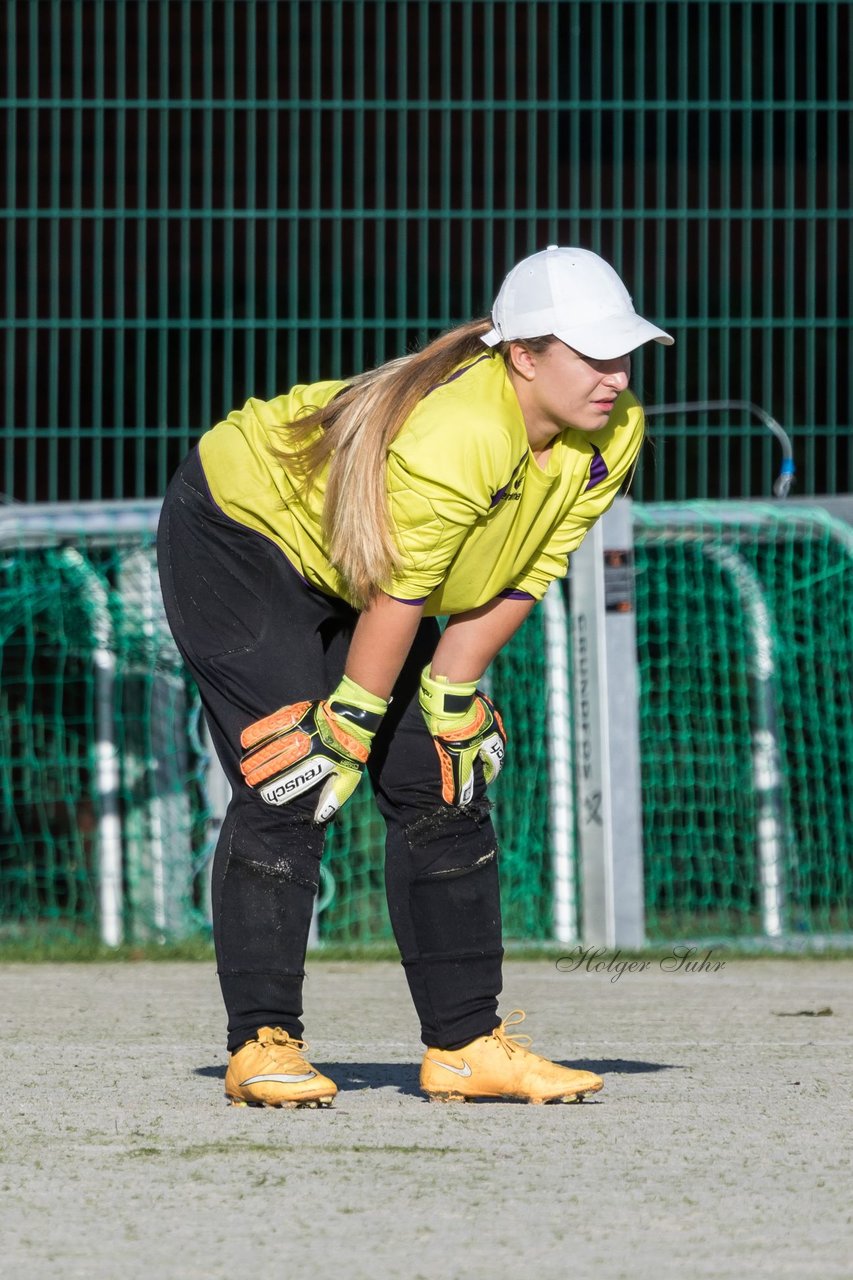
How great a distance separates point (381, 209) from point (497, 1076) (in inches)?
173

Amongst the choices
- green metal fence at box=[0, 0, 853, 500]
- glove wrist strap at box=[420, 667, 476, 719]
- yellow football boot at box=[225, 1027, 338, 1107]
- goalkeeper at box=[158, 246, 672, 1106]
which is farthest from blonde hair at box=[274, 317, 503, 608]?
green metal fence at box=[0, 0, 853, 500]

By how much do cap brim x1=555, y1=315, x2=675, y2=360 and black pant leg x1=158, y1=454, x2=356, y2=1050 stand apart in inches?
23.7

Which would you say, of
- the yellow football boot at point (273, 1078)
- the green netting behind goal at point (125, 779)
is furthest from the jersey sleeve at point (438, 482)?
the green netting behind goal at point (125, 779)

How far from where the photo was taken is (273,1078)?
3299mm

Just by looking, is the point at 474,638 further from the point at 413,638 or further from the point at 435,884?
the point at 435,884

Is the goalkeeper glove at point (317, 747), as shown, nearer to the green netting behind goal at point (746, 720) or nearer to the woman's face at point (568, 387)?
the woman's face at point (568, 387)

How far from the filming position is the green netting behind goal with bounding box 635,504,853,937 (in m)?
6.67

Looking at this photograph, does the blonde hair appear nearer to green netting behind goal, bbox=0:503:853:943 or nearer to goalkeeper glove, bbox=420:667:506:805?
goalkeeper glove, bbox=420:667:506:805

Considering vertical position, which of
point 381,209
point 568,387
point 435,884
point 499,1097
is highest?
point 381,209

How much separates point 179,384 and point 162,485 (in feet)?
1.17

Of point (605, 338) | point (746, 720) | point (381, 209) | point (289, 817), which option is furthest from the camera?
point (381, 209)

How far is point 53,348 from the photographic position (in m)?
7.14

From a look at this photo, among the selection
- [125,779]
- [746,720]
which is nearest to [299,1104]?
[125,779]

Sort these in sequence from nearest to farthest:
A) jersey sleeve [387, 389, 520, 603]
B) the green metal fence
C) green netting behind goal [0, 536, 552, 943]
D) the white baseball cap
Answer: jersey sleeve [387, 389, 520, 603] < the white baseball cap < green netting behind goal [0, 536, 552, 943] < the green metal fence
